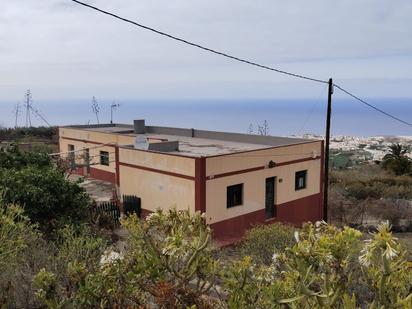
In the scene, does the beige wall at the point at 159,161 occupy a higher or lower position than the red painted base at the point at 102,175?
higher

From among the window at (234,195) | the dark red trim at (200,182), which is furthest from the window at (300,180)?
the dark red trim at (200,182)

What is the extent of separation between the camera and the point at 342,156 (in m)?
55.2

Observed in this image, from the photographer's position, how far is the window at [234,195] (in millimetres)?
18750

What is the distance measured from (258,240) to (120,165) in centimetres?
1019

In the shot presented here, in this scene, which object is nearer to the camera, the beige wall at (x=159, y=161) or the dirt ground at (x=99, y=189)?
the beige wall at (x=159, y=161)

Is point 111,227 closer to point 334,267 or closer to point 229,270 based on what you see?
point 229,270

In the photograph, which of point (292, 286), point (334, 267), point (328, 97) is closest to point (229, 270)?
point (292, 286)

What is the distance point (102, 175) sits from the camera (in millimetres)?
27953

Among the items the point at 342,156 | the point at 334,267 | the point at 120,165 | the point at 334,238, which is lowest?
the point at 342,156

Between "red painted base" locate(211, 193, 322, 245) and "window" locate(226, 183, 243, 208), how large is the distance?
617 millimetres

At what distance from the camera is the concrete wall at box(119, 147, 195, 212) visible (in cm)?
1789

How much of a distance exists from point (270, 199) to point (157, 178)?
537cm

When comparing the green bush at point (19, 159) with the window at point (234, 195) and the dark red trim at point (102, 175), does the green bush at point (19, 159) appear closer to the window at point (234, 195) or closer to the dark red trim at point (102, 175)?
the window at point (234, 195)

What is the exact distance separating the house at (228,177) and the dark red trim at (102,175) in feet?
8.07
